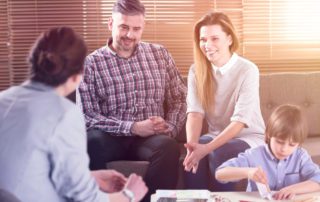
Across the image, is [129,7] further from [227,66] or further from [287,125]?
[287,125]

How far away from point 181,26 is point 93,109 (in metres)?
0.92

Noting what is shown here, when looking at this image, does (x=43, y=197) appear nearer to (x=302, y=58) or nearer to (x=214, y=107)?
(x=214, y=107)

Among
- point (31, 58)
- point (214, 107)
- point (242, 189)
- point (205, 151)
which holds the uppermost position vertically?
point (31, 58)

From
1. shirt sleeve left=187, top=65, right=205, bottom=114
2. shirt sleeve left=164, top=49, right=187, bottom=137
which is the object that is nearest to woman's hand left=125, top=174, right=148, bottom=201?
shirt sleeve left=187, top=65, right=205, bottom=114

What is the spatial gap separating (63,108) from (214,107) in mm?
1330

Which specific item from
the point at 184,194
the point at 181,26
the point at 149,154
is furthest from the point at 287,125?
the point at 181,26

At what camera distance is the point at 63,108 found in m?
1.23

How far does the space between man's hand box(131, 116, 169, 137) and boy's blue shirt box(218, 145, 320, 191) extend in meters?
0.64

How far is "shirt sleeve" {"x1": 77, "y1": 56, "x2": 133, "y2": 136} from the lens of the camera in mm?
2490

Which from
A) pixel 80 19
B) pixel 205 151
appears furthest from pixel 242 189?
pixel 80 19

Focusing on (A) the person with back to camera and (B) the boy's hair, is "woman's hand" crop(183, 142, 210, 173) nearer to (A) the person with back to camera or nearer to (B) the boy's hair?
(B) the boy's hair

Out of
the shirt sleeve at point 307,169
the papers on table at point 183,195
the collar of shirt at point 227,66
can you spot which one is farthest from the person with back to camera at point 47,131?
the collar of shirt at point 227,66

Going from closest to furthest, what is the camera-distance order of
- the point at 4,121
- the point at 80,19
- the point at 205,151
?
the point at 4,121, the point at 205,151, the point at 80,19

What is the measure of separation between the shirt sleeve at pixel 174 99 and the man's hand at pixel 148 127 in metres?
0.13
